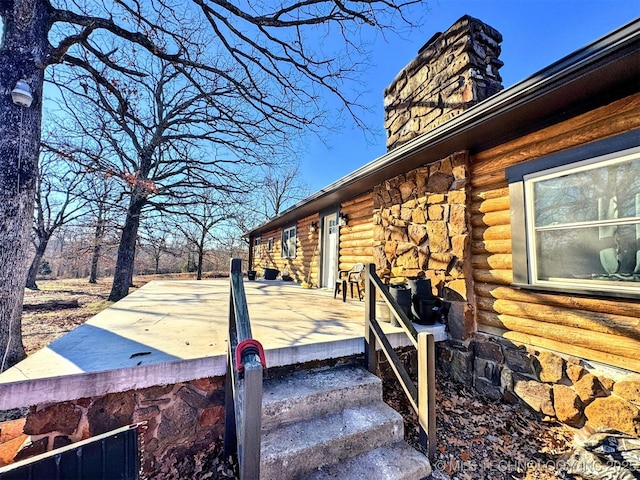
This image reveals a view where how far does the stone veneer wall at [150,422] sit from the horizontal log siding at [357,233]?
394 centimetres

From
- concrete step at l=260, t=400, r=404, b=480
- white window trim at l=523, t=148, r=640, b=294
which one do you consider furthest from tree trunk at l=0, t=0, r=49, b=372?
white window trim at l=523, t=148, r=640, b=294

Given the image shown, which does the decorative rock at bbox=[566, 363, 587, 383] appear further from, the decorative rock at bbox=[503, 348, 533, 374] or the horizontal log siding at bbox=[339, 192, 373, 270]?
the horizontal log siding at bbox=[339, 192, 373, 270]

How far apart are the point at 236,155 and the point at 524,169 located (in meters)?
8.37

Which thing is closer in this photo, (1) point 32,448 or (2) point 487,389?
(1) point 32,448

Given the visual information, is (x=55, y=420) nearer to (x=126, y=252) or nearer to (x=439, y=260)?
(x=439, y=260)

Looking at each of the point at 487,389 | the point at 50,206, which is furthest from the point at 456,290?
the point at 50,206

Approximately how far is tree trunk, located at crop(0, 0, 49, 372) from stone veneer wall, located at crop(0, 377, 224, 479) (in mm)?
2277

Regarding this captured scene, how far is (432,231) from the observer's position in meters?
3.83

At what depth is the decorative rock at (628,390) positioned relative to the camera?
2113mm

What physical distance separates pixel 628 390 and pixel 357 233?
14.7ft

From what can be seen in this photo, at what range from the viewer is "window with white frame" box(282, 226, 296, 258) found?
10000mm

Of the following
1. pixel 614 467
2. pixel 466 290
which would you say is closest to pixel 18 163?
pixel 466 290

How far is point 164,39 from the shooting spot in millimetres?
5168

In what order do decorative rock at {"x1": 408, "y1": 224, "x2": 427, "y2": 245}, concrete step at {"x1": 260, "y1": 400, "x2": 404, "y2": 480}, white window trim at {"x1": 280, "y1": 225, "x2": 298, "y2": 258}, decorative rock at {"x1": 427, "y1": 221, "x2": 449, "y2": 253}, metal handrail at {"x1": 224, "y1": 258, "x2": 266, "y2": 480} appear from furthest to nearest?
1. white window trim at {"x1": 280, "y1": 225, "x2": 298, "y2": 258}
2. decorative rock at {"x1": 408, "y1": 224, "x2": 427, "y2": 245}
3. decorative rock at {"x1": 427, "y1": 221, "x2": 449, "y2": 253}
4. concrete step at {"x1": 260, "y1": 400, "x2": 404, "y2": 480}
5. metal handrail at {"x1": 224, "y1": 258, "x2": 266, "y2": 480}
